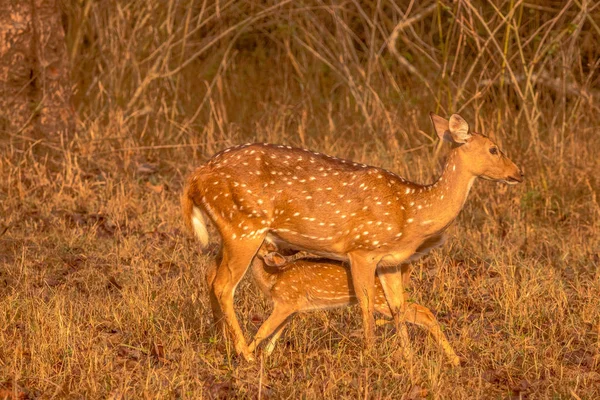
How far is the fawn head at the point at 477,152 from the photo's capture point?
6879 millimetres

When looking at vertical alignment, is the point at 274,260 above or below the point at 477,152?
below

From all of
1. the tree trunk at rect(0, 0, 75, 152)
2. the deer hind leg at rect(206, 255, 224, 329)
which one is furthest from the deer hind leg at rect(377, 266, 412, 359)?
the tree trunk at rect(0, 0, 75, 152)

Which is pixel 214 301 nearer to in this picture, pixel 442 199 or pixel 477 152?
pixel 442 199

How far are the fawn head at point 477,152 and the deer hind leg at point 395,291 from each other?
803 millimetres

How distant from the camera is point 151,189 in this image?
32.7ft

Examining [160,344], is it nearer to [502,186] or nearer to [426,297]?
[426,297]

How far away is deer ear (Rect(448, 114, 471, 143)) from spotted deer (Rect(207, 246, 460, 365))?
1029 millimetres

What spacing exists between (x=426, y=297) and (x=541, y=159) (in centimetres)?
265

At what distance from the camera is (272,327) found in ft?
20.6

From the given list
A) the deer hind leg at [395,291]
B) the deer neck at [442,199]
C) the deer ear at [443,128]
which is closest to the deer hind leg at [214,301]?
the deer hind leg at [395,291]

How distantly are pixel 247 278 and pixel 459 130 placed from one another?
177 cm

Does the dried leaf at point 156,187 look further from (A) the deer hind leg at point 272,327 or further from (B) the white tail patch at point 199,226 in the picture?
(A) the deer hind leg at point 272,327

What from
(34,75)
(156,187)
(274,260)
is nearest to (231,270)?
(274,260)

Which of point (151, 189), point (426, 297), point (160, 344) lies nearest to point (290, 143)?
point (151, 189)
